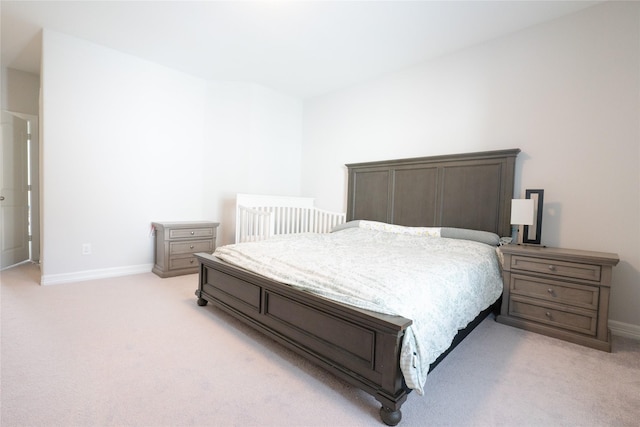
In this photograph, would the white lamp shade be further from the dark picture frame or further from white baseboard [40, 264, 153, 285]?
white baseboard [40, 264, 153, 285]

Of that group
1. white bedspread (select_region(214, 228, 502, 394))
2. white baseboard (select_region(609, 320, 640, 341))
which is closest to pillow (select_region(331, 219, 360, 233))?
white bedspread (select_region(214, 228, 502, 394))

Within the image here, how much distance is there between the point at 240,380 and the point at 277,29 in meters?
3.00

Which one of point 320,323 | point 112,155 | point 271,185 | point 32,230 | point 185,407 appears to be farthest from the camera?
point 271,185

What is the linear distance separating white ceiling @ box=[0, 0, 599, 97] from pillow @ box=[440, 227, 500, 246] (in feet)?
6.24

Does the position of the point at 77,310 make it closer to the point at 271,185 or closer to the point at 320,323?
the point at 320,323

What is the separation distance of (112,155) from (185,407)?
10.3 feet

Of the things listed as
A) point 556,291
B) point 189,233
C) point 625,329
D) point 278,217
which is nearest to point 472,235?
point 556,291

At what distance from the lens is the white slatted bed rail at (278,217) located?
3.56 meters

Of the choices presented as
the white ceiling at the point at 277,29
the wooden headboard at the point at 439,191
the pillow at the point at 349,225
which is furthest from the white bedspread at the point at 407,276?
the white ceiling at the point at 277,29

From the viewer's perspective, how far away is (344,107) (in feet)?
13.8

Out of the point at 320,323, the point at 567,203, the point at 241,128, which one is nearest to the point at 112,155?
the point at 241,128

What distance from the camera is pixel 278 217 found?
4152 millimetres

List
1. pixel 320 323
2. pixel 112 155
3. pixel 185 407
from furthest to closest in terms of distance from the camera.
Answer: pixel 112 155 < pixel 320 323 < pixel 185 407

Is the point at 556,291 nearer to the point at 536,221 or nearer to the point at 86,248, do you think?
the point at 536,221
